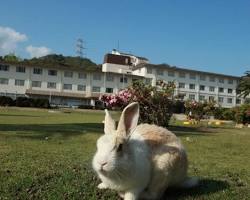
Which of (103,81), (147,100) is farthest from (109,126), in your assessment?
(103,81)

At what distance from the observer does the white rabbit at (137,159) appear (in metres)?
4.50

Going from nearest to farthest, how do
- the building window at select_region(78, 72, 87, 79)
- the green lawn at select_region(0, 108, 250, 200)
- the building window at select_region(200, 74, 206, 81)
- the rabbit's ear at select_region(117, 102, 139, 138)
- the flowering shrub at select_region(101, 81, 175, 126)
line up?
the rabbit's ear at select_region(117, 102, 139, 138)
the green lawn at select_region(0, 108, 250, 200)
the flowering shrub at select_region(101, 81, 175, 126)
the building window at select_region(78, 72, 87, 79)
the building window at select_region(200, 74, 206, 81)

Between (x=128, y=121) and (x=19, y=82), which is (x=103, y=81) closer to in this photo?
(x=19, y=82)

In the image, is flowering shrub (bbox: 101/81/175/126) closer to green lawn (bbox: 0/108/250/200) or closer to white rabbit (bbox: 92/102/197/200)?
green lawn (bbox: 0/108/250/200)

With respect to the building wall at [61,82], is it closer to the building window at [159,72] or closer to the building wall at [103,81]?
the building wall at [103,81]

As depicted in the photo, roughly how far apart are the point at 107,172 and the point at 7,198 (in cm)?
180

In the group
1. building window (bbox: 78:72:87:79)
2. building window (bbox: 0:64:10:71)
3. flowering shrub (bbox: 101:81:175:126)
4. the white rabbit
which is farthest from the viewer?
building window (bbox: 78:72:87:79)

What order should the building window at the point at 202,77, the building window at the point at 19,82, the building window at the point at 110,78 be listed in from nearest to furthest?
the building window at the point at 19,82
the building window at the point at 110,78
the building window at the point at 202,77

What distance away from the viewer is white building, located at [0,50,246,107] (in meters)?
86.8

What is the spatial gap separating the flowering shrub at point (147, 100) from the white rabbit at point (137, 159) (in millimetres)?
15334

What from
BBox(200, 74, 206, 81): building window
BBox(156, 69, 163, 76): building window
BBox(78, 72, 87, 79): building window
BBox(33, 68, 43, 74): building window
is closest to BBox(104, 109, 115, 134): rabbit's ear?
BBox(33, 68, 43, 74): building window

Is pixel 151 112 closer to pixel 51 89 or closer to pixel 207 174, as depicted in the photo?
A: pixel 207 174

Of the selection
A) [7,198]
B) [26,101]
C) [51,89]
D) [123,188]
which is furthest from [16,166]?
[51,89]

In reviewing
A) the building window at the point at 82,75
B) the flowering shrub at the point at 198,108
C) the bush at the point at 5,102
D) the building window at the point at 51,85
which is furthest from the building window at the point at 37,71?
the flowering shrub at the point at 198,108
